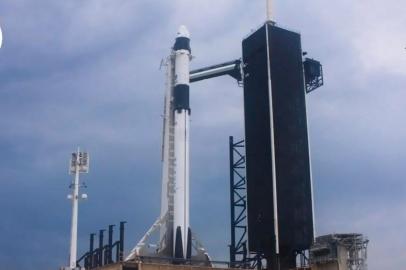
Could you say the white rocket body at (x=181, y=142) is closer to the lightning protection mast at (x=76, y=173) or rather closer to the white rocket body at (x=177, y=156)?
the white rocket body at (x=177, y=156)

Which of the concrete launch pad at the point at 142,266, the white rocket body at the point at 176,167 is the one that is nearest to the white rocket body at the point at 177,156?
the white rocket body at the point at 176,167

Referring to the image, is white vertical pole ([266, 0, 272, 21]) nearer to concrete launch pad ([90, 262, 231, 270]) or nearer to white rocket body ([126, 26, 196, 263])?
white rocket body ([126, 26, 196, 263])

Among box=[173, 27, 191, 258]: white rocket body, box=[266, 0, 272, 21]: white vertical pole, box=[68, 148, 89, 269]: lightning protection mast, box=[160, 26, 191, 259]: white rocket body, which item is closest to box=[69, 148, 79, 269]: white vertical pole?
box=[68, 148, 89, 269]: lightning protection mast

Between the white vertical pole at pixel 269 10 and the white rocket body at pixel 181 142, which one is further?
the white vertical pole at pixel 269 10

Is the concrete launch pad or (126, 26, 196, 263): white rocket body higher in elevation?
(126, 26, 196, 263): white rocket body

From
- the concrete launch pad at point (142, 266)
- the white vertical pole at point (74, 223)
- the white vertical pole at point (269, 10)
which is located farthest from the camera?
the white vertical pole at point (269, 10)

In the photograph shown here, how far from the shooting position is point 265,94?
73000mm

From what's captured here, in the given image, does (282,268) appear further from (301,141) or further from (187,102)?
(187,102)

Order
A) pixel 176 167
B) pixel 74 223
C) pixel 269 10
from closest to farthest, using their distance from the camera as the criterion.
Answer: pixel 74 223 → pixel 176 167 → pixel 269 10

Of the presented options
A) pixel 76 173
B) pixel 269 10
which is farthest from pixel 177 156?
pixel 269 10

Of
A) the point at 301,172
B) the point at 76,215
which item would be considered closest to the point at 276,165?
the point at 301,172

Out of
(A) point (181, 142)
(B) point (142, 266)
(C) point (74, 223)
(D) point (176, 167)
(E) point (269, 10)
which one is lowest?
(B) point (142, 266)

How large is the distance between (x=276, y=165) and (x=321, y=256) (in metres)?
10.6

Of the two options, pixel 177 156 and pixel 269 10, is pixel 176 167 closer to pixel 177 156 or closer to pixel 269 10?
pixel 177 156
